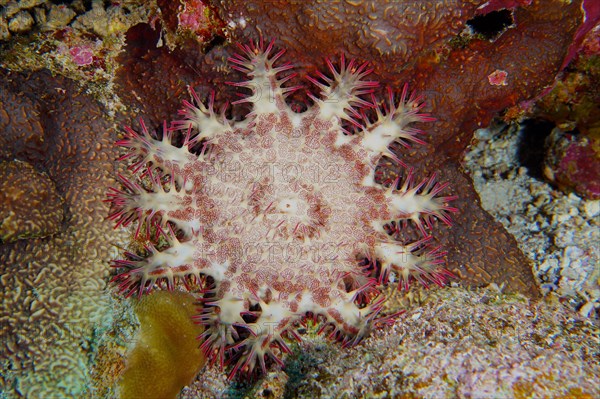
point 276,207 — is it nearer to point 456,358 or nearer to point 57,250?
point 456,358

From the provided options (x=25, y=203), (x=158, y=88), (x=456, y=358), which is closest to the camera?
(x=456, y=358)

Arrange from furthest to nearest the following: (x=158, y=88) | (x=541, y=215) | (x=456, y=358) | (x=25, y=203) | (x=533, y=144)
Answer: (x=533, y=144), (x=541, y=215), (x=158, y=88), (x=25, y=203), (x=456, y=358)

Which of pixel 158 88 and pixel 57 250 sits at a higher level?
pixel 158 88

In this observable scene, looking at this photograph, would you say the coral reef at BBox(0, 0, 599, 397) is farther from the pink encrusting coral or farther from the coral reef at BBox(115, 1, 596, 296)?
the pink encrusting coral

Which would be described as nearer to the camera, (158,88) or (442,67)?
(442,67)

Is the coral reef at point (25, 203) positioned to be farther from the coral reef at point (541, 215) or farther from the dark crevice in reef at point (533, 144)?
the dark crevice in reef at point (533, 144)

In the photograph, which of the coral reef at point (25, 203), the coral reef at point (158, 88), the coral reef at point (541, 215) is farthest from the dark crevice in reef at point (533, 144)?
the coral reef at point (25, 203)

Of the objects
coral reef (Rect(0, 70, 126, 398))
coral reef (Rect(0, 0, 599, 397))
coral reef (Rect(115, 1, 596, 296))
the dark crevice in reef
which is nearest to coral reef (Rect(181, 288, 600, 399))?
coral reef (Rect(0, 0, 599, 397))

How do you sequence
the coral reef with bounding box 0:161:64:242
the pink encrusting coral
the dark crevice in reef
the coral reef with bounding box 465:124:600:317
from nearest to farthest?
the coral reef with bounding box 0:161:64:242
the pink encrusting coral
the coral reef with bounding box 465:124:600:317
the dark crevice in reef

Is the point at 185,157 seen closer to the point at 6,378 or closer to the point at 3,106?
the point at 3,106

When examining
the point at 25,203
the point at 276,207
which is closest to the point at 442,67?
the point at 276,207
